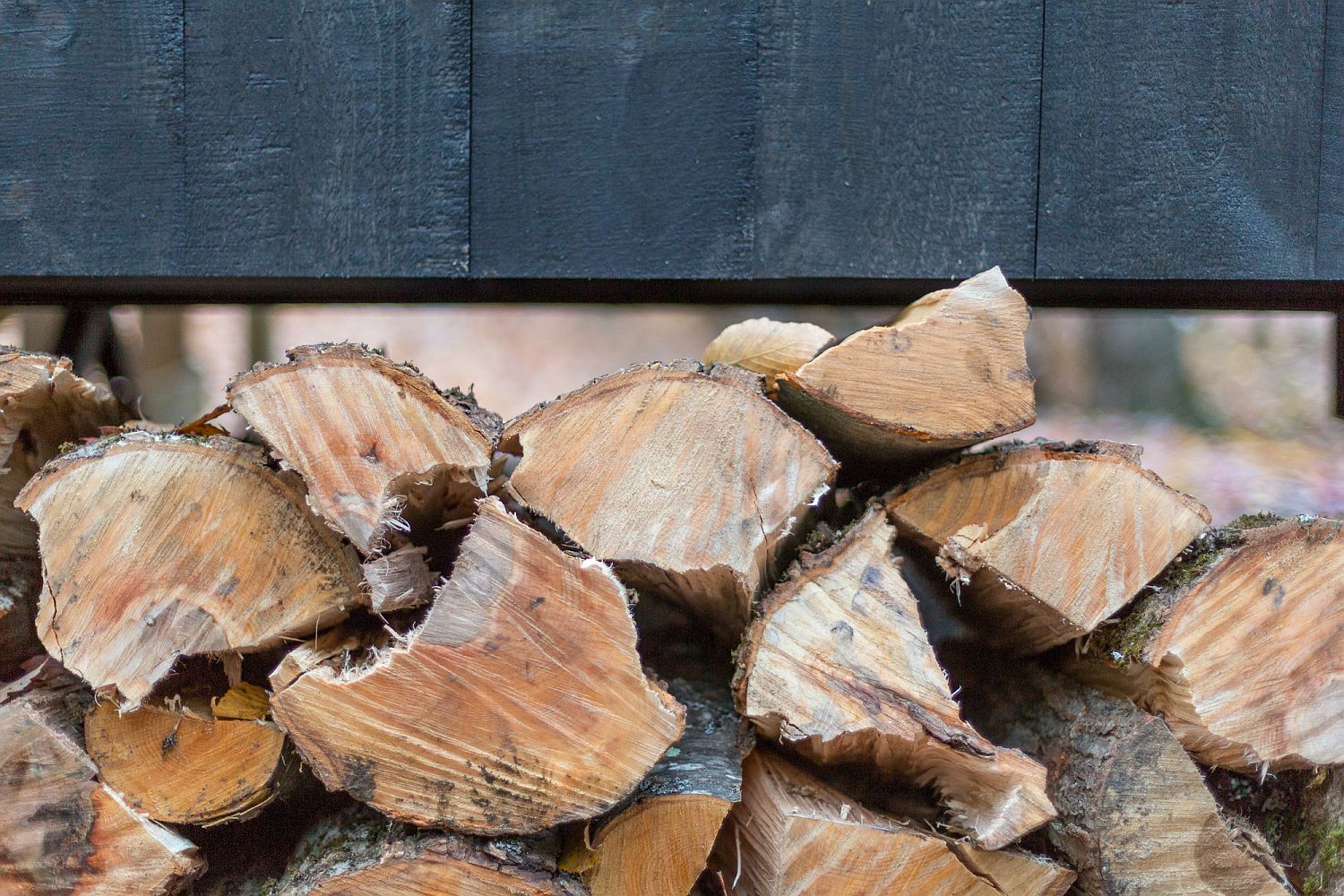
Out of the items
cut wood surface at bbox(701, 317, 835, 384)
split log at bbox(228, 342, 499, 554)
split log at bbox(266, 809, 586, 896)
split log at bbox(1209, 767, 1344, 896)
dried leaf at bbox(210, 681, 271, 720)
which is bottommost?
split log at bbox(1209, 767, 1344, 896)

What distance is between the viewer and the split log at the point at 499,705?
937 millimetres

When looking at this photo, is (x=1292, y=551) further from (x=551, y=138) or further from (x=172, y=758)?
(x=172, y=758)

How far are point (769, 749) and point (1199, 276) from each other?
101 centimetres

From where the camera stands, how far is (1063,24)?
1.32m

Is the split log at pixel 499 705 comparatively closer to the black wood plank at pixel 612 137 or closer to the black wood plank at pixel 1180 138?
the black wood plank at pixel 612 137

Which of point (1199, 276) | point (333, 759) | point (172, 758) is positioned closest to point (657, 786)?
point (333, 759)

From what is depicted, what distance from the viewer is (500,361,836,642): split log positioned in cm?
103

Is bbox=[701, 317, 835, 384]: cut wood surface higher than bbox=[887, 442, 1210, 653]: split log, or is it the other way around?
bbox=[701, 317, 835, 384]: cut wood surface

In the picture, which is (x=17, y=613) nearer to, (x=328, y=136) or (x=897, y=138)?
(x=328, y=136)

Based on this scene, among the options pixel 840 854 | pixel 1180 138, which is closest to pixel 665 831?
pixel 840 854

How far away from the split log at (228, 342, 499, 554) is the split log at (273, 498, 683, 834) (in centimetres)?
13

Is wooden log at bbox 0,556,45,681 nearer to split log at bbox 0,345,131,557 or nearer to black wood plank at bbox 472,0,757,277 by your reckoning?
split log at bbox 0,345,131,557

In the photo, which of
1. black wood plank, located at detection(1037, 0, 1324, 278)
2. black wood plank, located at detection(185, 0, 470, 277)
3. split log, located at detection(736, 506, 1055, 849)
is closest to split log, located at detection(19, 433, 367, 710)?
black wood plank, located at detection(185, 0, 470, 277)

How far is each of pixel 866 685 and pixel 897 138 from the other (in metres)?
0.84
